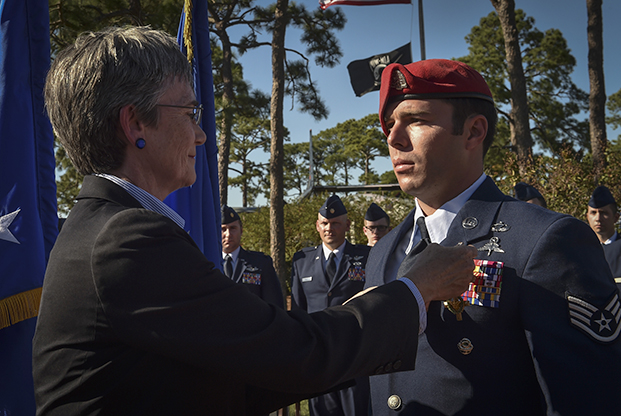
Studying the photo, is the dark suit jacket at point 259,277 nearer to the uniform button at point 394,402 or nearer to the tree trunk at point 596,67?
the uniform button at point 394,402

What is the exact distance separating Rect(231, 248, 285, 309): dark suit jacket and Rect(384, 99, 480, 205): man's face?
192 inches

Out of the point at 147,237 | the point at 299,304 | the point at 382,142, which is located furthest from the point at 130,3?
the point at 382,142

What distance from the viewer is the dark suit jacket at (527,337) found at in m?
1.47

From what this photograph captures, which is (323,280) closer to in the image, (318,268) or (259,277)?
(318,268)

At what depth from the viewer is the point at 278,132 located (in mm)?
11203

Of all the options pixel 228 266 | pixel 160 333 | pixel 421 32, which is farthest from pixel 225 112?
pixel 160 333

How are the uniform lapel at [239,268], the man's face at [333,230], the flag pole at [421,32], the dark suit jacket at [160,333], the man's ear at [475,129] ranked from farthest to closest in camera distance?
the flag pole at [421,32], the man's face at [333,230], the uniform lapel at [239,268], the man's ear at [475,129], the dark suit jacket at [160,333]

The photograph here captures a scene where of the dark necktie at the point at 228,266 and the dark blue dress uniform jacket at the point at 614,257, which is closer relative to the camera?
the dark blue dress uniform jacket at the point at 614,257

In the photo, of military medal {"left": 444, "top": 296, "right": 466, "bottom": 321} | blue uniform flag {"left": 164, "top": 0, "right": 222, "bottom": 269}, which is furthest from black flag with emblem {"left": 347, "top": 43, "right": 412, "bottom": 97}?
military medal {"left": 444, "top": 296, "right": 466, "bottom": 321}

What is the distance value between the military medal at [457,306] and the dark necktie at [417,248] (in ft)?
0.62

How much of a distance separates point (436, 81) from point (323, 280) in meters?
5.42

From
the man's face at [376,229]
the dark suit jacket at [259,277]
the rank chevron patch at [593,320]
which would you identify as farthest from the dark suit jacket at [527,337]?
the man's face at [376,229]

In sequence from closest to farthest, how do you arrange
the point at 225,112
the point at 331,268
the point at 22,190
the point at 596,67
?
the point at 22,190
the point at 331,268
the point at 225,112
the point at 596,67

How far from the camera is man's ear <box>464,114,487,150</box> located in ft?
6.30
